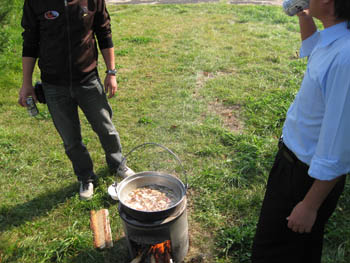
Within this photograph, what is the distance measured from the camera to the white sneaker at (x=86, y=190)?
3838mm

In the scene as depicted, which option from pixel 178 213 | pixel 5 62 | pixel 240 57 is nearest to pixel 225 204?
pixel 178 213

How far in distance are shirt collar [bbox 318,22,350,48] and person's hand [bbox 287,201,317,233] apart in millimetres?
868

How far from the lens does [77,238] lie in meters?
3.30

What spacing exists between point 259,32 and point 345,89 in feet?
28.5

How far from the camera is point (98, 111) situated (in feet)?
11.7

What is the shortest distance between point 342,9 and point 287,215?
126 centimetres

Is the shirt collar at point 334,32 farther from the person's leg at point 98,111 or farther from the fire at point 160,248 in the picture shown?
the person's leg at point 98,111

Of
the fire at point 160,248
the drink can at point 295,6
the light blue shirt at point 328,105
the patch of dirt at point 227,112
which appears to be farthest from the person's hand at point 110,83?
the light blue shirt at point 328,105

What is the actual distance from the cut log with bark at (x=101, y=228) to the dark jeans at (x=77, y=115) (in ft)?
1.82

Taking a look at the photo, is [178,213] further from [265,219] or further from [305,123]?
[305,123]

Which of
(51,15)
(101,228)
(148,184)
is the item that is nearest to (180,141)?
(148,184)

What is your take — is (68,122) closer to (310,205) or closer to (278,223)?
(278,223)

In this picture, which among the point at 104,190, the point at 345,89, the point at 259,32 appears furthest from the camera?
the point at 259,32

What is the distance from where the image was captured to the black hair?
1.52 meters
